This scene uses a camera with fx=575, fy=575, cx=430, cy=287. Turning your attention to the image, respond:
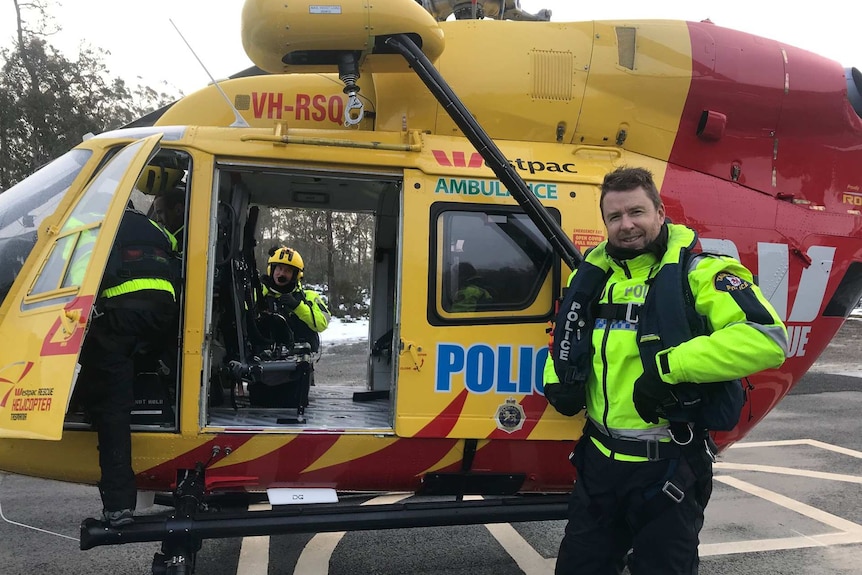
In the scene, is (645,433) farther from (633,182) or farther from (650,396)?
(633,182)

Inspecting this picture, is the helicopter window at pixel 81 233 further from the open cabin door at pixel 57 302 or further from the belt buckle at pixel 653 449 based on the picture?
the belt buckle at pixel 653 449

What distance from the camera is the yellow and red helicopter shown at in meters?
2.88

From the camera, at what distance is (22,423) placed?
97.1 inches

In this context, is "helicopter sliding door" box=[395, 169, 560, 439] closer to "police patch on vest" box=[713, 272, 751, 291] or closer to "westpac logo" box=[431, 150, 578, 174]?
"westpac logo" box=[431, 150, 578, 174]

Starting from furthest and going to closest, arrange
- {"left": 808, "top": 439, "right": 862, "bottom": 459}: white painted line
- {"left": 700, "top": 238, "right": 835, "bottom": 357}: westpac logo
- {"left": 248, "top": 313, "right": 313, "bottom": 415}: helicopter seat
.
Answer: {"left": 808, "top": 439, "right": 862, "bottom": 459}: white painted line, {"left": 248, "top": 313, "right": 313, "bottom": 415}: helicopter seat, {"left": 700, "top": 238, "right": 835, "bottom": 357}: westpac logo

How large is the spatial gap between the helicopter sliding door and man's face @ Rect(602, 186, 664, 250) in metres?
1.06

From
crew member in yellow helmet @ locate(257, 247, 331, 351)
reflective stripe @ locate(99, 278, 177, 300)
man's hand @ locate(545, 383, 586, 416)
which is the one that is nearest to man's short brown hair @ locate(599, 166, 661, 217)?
man's hand @ locate(545, 383, 586, 416)

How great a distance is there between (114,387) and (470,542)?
260 cm

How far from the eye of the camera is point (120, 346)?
2736 millimetres

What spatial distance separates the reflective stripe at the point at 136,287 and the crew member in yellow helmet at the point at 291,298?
84.0 inches

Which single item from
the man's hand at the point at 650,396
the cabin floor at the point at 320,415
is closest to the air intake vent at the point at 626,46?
the man's hand at the point at 650,396

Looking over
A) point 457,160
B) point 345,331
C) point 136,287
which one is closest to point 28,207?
point 136,287

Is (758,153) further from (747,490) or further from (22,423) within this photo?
(22,423)

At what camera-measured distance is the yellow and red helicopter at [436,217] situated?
288 cm
